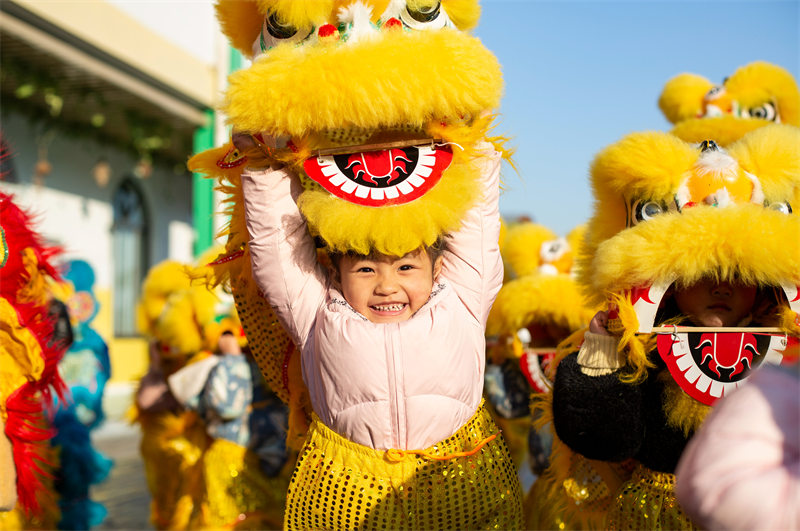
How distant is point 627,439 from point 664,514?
0.86 feet

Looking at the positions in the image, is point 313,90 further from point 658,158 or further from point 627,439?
point 627,439

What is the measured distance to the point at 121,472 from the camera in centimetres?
799

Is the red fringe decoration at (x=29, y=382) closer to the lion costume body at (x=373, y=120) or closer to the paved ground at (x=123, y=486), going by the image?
the lion costume body at (x=373, y=120)

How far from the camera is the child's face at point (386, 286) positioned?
229 cm

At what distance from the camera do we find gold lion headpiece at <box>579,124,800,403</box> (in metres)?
2.27

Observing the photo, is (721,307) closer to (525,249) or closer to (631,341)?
(631,341)

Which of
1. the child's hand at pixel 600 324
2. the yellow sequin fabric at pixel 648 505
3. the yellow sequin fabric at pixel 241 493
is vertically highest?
the child's hand at pixel 600 324

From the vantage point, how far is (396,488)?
2.22 metres

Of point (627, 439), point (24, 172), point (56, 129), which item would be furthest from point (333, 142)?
point (56, 129)

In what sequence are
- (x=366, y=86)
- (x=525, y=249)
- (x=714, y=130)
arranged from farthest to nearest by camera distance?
(x=525, y=249)
(x=714, y=130)
(x=366, y=86)

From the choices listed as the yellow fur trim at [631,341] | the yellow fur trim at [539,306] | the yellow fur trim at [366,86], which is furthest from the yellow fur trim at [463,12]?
the yellow fur trim at [539,306]

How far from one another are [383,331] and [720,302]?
110 cm

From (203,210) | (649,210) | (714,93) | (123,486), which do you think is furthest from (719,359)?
(203,210)

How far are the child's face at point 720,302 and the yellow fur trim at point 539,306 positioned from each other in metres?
1.39
